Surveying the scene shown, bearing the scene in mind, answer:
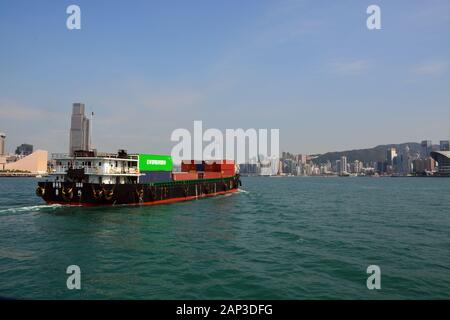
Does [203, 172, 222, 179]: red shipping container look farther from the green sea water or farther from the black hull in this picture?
the green sea water

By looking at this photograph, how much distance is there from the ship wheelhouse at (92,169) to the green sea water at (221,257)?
353 inches

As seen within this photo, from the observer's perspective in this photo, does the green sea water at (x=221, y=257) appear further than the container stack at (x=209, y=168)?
No

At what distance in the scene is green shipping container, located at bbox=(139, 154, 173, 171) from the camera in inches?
1864

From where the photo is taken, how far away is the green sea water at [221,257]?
45.8 ft

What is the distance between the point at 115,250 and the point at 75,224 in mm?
10784

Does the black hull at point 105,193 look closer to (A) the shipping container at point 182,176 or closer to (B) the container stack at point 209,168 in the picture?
(A) the shipping container at point 182,176

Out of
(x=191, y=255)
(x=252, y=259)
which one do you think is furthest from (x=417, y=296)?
(x=191, y=255)

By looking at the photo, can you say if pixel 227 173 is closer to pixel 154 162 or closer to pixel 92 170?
pixel 154 162

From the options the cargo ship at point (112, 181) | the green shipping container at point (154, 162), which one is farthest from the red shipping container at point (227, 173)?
the green shipping container at point (154, 162)

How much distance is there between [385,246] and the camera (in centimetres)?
2191

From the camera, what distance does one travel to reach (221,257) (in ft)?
62.6

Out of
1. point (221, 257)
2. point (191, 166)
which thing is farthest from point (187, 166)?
point (221, 257)
